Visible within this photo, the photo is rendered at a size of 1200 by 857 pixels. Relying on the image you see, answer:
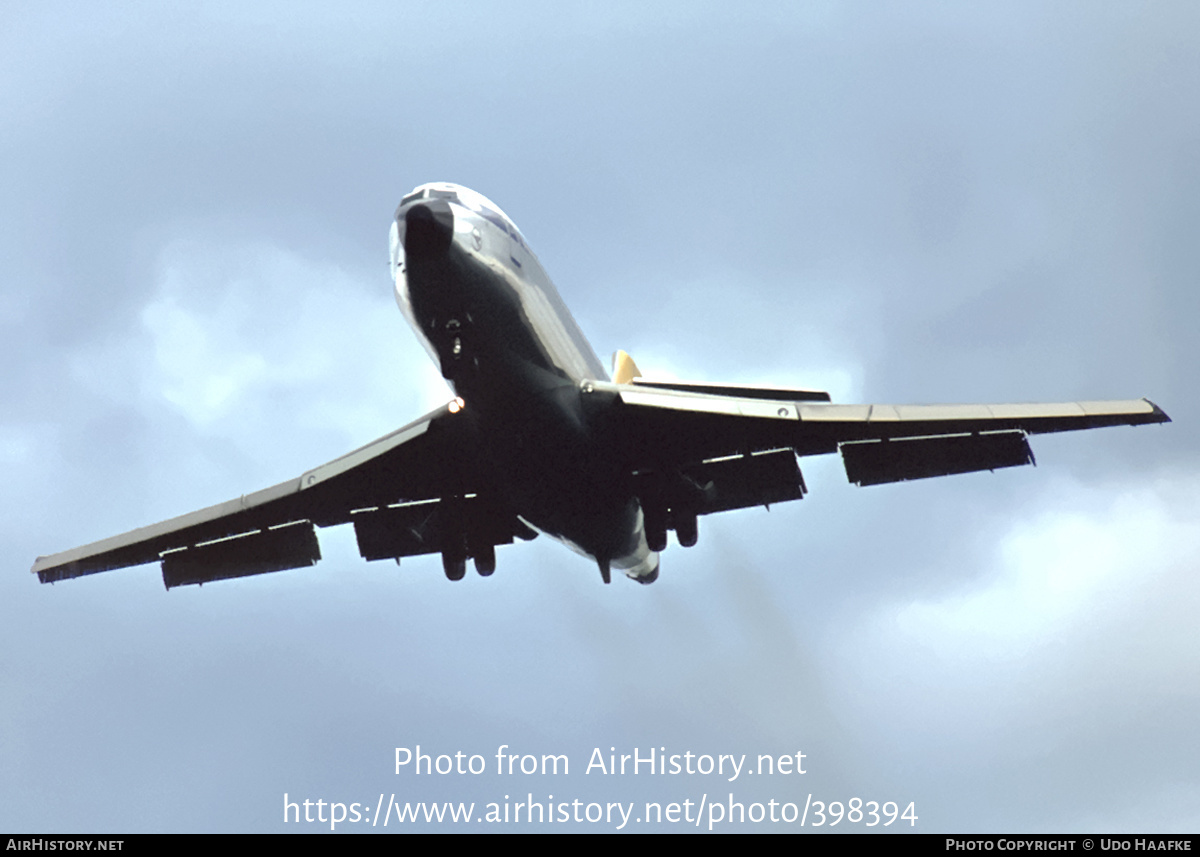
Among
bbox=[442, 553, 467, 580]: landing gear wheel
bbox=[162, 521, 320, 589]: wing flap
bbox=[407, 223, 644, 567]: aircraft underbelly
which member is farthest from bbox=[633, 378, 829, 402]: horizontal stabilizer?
bbox=[162, 521, 320, 589]: wing flap

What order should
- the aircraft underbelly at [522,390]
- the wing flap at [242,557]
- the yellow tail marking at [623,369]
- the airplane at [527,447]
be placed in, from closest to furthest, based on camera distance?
the aircraft underbelly at [522,390]
the airplane at [527,447]
the yellow tail marking at [623,369]
the wing flap at [242,557]

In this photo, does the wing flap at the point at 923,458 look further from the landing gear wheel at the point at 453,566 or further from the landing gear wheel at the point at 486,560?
the landing gear wheel at the point at 453,566

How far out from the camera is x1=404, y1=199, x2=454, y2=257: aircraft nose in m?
23.8

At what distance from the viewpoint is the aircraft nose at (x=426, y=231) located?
23.8 meters

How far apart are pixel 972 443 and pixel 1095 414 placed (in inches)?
113

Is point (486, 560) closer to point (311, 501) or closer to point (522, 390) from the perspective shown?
point (311, 501)

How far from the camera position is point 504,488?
28.5m

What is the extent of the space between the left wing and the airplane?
0.05 meters

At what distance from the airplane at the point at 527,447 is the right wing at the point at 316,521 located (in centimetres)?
5

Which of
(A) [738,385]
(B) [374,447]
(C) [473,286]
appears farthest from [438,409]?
(A) [738,385]

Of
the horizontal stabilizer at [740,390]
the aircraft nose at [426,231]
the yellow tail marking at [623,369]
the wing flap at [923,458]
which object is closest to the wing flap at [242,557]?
the yellow tail marking at [623,369]

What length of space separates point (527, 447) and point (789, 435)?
655 cm

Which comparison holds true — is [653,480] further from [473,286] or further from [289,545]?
→ [289,545]

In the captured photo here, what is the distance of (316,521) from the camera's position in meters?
33.2
